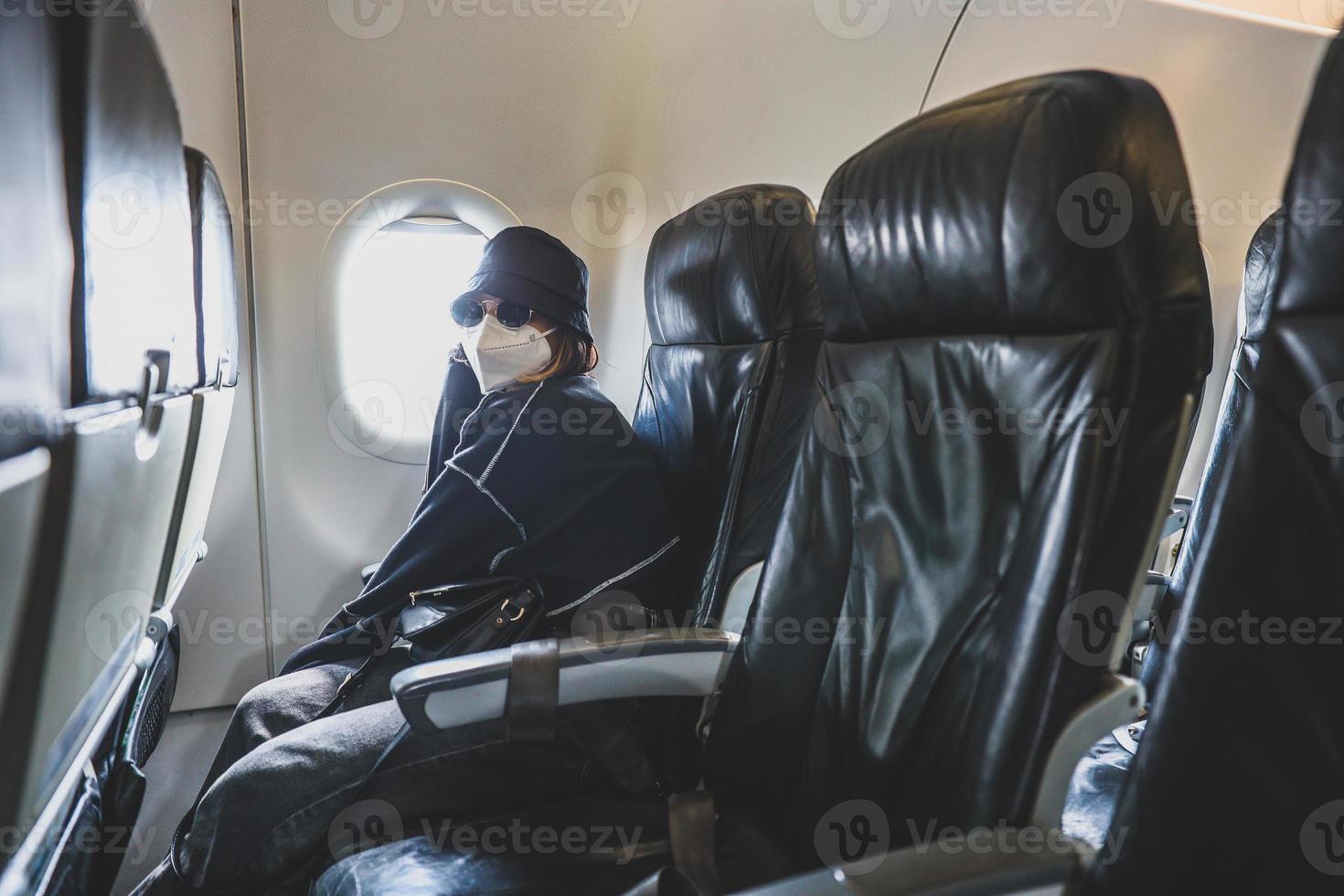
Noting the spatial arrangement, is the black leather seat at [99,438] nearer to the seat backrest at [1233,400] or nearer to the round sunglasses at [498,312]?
the round sunglasses at [498,312]

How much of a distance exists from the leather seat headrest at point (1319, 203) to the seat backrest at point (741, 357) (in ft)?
2.92

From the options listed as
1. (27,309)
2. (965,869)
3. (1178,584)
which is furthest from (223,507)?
(1178,584)

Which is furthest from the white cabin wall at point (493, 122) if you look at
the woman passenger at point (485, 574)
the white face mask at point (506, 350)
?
the white face mask at point (506, 350)

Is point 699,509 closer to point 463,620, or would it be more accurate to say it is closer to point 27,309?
point 463,620

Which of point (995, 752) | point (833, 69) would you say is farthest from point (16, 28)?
point (833, 69)

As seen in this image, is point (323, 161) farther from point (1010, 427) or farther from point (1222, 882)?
point (1222, 882)

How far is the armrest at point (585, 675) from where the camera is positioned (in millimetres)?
1153

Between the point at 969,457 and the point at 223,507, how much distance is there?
2.53 meters

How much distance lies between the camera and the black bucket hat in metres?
2.03

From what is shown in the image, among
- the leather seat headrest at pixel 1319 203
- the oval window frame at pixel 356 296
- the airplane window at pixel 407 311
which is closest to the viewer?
the leather seat headrest at pixel 1319 203

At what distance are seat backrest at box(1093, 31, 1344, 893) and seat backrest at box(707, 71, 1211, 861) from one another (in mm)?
80

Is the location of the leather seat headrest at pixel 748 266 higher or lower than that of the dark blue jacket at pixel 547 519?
higher

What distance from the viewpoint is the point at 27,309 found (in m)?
0.74

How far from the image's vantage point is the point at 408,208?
269cm
